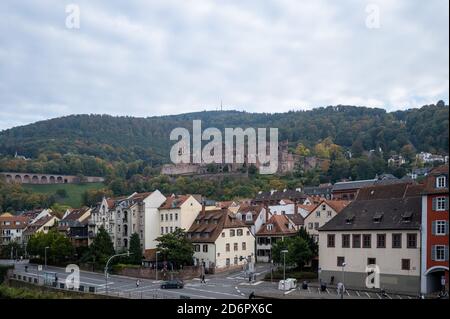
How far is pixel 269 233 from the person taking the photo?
234ft

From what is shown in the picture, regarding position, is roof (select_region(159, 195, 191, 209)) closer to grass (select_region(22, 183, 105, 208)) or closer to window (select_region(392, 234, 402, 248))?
window (select_region(392, 234, 402, 248))

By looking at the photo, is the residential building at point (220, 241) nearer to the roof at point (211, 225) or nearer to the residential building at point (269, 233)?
the roof at point (211, 225)

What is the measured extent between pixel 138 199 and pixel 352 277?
102ft

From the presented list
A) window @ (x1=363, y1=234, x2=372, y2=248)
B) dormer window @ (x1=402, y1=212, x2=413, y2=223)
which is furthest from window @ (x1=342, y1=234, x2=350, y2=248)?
dormer window @ (x1=402, y1=212, x2=413, y2=223)

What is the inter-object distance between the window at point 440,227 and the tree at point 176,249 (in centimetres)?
2517

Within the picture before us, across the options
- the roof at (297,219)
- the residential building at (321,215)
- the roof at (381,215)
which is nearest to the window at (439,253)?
the roof at (381,215)

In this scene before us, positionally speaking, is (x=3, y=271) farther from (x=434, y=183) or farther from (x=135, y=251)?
(x=434, y=183)

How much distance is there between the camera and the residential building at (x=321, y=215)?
6806 centimetres

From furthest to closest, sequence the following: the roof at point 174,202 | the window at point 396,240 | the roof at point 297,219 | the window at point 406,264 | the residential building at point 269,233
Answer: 1. the roof at point 297,219
2. the residential building at point 269,233
3. the roof at point 174,202
4. the window at point 396,240
5. the window at point 406,264

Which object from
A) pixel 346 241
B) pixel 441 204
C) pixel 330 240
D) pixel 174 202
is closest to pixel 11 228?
pixel 174 202

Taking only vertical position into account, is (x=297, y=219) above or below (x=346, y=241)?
below

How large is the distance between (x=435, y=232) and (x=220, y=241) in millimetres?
24898
